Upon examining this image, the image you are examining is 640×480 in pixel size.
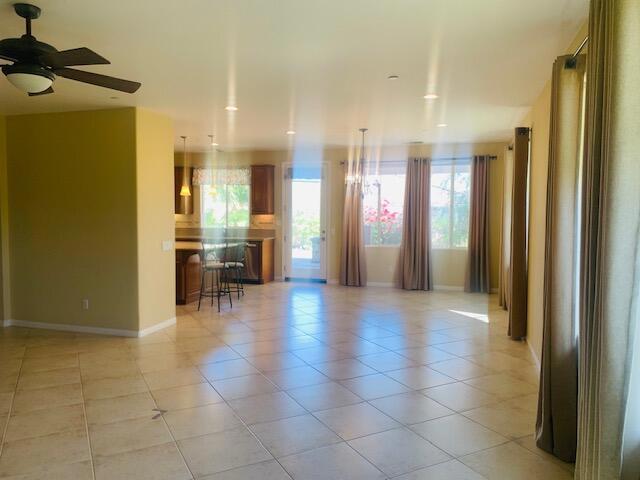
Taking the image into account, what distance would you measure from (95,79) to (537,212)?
4021 mm

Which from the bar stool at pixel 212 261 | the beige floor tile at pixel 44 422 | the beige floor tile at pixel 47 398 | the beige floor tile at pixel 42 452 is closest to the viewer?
the beige floor tile at pixel 42 452

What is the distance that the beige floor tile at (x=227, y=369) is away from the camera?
13.7 ft

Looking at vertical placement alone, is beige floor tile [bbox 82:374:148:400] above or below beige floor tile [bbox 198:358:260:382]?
below

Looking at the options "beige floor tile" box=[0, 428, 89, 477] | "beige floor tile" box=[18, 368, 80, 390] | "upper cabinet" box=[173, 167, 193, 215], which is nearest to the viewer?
"beige floor tile" box=[0, 428, 89, 477]

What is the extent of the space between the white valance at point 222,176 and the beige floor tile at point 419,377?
6.19m

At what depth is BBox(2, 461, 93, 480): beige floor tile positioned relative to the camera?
259 centimetres

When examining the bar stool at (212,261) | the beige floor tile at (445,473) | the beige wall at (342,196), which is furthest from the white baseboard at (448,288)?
the beige floor tile at (445,473)

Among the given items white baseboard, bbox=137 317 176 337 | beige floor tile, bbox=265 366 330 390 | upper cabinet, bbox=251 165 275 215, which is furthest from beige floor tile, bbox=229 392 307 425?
upper cabinet, bbox=251 165 275 215

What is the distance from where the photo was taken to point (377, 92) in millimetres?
4625

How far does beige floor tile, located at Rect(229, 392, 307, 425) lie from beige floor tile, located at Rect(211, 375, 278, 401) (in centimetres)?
9

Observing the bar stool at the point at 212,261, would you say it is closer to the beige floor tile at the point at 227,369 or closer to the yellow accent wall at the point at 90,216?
the yellow accent wall at the point at 90,216

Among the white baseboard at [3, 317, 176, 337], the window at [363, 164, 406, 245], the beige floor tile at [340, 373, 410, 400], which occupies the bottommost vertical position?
the beige floor tile at [340, 373, 410, 400]

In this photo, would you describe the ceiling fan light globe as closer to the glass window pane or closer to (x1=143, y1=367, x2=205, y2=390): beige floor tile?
(x1=143, y1=367, x2=205, y2=390): beige floor tile

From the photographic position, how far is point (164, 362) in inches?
179
